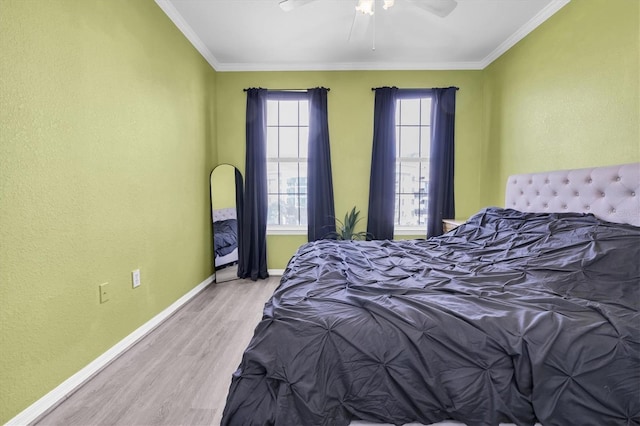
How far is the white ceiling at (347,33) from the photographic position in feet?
8.05

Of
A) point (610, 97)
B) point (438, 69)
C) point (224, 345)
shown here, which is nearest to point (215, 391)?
point (224, 345)

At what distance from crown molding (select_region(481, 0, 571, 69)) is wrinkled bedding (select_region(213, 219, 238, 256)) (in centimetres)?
370

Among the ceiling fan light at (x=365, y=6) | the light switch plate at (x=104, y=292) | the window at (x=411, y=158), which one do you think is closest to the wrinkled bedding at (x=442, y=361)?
the light switch plate at (x=104, y=292)

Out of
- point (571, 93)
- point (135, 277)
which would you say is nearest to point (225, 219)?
point (135, 277)

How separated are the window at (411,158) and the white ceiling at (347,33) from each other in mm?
518

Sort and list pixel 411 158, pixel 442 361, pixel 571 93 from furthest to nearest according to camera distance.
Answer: pixel 411 158
pixel 571 93
pixel 442 361

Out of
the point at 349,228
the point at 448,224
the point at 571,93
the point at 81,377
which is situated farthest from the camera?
the point at 349,228

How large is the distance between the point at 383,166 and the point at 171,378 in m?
2.96

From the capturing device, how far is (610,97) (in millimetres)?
1952

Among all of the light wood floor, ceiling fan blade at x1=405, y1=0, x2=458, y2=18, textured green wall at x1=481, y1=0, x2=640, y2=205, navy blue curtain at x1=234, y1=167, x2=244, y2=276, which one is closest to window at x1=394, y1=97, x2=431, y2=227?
textured green wall at x1=481, y1=0, x2=640, y2=205

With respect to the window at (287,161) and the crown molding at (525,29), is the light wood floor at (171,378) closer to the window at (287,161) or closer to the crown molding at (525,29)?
the window at (287,161)

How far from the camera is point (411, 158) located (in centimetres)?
371

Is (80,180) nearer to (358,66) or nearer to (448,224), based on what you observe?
(358,66)

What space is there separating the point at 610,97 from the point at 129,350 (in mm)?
3796
